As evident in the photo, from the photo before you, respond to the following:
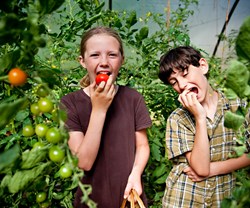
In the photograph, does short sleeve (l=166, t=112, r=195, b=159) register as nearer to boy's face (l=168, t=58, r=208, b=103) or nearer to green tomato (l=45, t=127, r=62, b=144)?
boy's face (l=168, t=58, r=208, b=103)

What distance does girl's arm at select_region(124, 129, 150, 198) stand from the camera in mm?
1280

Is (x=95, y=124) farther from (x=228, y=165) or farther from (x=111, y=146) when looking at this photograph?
(x=228, y=165)

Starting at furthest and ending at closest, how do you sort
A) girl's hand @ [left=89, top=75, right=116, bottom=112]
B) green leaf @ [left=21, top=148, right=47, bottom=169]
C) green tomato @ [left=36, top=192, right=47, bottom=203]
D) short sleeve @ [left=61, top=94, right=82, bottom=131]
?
short sleeve @ [left=61, top=94, right=82, bottom=131]
girl's hand @ [left=89, top=75, right=116, bottom=112]
green tomato @ [left=36, top=192, right=47, bottom=203]
green leaf @ [left=21, top=148, right=47, bottom=169]

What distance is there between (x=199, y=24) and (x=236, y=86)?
4.20 m

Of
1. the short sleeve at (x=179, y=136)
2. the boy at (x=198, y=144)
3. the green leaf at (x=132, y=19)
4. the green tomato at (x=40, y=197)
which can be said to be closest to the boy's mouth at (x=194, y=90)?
the boy at (x=198, y=144)

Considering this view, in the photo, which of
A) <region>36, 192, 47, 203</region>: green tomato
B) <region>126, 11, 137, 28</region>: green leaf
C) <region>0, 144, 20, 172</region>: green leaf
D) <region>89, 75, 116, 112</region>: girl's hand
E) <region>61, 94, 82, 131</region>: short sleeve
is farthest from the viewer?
<region>126, 11, 137, 28</region>: green leaf

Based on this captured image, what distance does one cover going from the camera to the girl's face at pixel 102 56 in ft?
4.34

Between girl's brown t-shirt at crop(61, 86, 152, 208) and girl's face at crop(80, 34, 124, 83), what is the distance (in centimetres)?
12

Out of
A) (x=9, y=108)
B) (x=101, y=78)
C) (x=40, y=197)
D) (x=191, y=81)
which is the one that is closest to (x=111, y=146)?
(x=101, y=78)

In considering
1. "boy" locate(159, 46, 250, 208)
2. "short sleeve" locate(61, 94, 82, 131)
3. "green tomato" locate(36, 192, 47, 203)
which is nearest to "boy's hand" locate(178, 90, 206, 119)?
"boy" locate(159, 46, 250, 208)

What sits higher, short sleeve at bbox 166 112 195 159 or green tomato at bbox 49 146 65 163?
short sleeve at bbox 166 112 195 159

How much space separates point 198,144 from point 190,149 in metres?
0.07

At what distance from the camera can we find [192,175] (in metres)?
1.30

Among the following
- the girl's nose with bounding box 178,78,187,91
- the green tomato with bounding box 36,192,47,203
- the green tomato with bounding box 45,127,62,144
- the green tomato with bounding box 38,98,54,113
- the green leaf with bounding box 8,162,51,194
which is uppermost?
the girl's nose with bounding box 178,78,187,91
